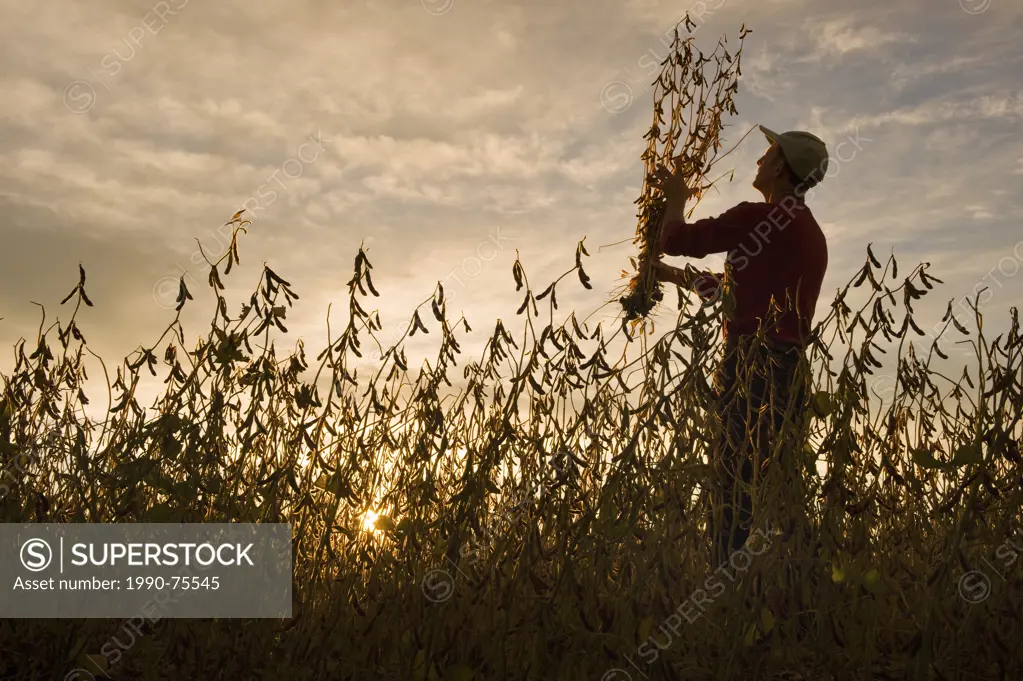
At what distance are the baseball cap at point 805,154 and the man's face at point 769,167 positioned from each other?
4cm

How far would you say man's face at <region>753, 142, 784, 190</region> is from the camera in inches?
160

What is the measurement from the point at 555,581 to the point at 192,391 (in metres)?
1.16

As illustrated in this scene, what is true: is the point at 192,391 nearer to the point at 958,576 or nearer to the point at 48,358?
the point at 48,358

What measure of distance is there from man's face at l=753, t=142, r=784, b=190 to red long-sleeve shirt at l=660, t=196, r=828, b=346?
249mm

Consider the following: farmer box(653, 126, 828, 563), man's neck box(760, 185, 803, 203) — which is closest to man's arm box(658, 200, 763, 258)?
farmer box(653, 126, 828, 563)

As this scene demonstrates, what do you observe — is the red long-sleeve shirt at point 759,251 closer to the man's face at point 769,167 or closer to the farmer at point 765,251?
the farmer at point 765,251

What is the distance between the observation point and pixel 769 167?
13.4 ft

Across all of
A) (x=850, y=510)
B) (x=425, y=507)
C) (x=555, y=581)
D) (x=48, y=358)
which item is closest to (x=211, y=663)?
(x=425, y=507)

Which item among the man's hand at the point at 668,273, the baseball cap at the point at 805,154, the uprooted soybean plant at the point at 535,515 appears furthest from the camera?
the baseball cap at the point at 805,154

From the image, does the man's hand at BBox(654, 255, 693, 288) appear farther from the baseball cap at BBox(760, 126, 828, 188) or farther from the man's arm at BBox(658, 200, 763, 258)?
the baseball cap at BBox(760, 126, 828, 188)

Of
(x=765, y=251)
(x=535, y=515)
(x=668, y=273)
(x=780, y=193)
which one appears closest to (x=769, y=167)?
(x=780, y=193)

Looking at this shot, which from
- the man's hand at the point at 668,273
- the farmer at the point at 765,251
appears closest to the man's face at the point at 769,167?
the farmer at the point at 765,251

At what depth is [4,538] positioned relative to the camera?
2408 mm

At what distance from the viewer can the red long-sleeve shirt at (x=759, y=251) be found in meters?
3.68
